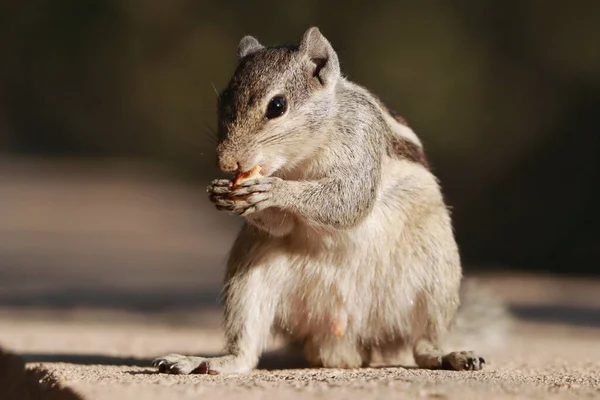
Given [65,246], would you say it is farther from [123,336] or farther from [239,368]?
[239,368]

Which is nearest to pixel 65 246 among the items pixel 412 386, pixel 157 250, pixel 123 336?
pixel 157 250

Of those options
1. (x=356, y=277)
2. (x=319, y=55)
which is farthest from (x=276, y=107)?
(x=356, y=277)

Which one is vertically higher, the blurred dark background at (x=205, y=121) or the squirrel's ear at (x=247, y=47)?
the blurred dark background at (x=205, y=121)

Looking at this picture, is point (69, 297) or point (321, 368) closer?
point (321, 368)

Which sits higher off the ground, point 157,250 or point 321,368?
point 157,250

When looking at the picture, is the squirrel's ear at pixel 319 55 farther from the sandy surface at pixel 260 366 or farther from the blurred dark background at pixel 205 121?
the blurred dark background at pixel 205 121

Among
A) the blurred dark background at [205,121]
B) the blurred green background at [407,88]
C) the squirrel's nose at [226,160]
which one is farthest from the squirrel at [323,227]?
the blurred dark background at [205,121]

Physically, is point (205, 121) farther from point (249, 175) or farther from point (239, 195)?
point (239, 195)
